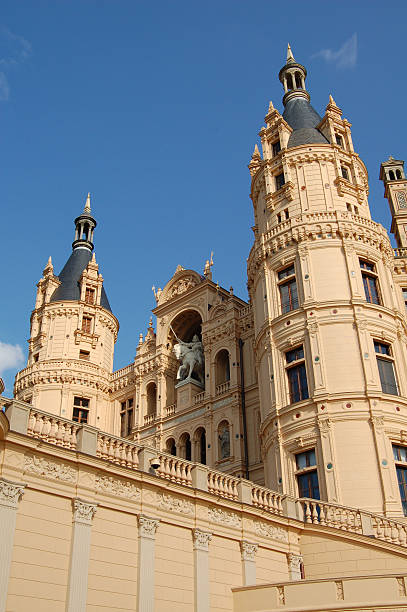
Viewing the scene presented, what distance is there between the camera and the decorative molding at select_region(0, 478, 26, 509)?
18578mm

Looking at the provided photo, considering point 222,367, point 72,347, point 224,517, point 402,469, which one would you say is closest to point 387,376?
point 402,469

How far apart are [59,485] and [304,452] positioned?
16176 millimetres

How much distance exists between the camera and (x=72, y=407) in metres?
50.6

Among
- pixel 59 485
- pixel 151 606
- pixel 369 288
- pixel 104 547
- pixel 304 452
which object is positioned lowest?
pixel 151 606

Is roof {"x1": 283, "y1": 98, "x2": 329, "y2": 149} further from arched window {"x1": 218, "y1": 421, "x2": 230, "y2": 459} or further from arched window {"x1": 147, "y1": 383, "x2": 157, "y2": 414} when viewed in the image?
arched window {"x1": 147, "y1": 383, "x2": 157, "y2": 414}

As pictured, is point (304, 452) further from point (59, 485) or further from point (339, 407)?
point (59, 485)

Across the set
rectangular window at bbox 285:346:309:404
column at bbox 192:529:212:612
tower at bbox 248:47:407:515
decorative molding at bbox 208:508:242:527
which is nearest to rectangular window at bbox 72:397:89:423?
tower at bbox 248:47:407:515

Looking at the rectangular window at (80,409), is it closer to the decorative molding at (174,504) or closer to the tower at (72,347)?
the tower at (72,347)

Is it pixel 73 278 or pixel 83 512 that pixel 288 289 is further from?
pixel 73 278

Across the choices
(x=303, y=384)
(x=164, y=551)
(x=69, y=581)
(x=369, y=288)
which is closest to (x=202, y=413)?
(x=303, y=384)

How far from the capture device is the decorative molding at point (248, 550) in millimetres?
24469

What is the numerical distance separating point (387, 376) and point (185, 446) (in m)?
15.8

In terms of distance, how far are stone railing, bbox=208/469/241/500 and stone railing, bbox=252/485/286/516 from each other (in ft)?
3.51

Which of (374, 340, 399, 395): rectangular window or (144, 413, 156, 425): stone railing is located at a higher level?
(144, 413, 156, 425): stone railing
